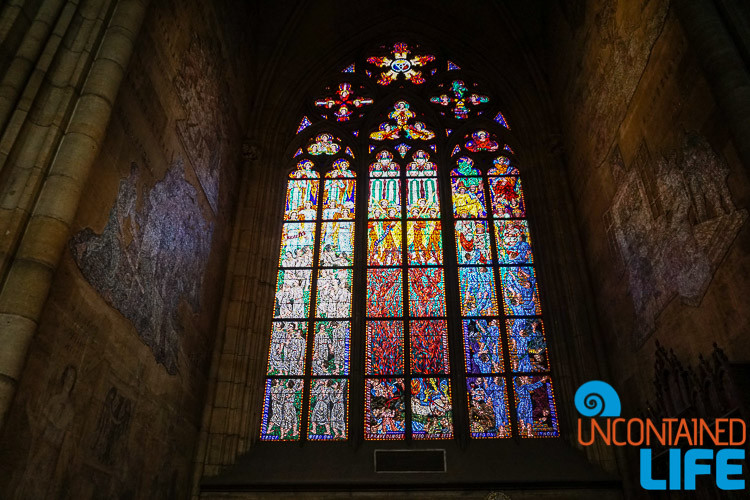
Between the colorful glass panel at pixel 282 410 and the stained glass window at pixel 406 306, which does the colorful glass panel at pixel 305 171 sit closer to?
the stained glass window at pixel 406 306

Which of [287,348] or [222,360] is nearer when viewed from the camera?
[222,360]

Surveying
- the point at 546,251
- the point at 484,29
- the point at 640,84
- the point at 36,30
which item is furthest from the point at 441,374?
the point at 484,29

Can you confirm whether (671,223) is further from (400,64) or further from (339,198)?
(400,64)

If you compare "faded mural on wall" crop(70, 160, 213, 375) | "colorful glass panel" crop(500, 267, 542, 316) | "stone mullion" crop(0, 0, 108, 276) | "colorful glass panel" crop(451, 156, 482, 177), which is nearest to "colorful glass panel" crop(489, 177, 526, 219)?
"colorful glass panel" crop(451, 156, 482, 177)

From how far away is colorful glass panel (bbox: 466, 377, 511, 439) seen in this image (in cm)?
823

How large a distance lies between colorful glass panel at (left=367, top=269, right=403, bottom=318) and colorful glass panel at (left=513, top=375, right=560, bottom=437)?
211 cm

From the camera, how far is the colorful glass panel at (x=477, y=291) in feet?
30.3

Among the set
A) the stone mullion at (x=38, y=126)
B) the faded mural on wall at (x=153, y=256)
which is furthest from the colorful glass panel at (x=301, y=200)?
the stone mullion at (x=38, y=126)

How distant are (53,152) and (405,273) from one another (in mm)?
5873

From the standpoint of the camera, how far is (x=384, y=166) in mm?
10992

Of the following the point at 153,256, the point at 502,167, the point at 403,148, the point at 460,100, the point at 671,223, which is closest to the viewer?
Answer: the point at 671,223

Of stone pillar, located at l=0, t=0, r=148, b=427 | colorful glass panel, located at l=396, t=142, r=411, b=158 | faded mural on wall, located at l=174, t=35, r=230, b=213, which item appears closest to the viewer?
stone pillar, located at l=0, t=0, r=148, b=427

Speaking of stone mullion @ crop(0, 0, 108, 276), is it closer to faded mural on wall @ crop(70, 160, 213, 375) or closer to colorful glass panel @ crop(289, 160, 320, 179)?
faded mural on wall @ crop(70, 160, 213, 375)


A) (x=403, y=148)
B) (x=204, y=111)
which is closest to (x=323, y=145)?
(x=403, y=148)
